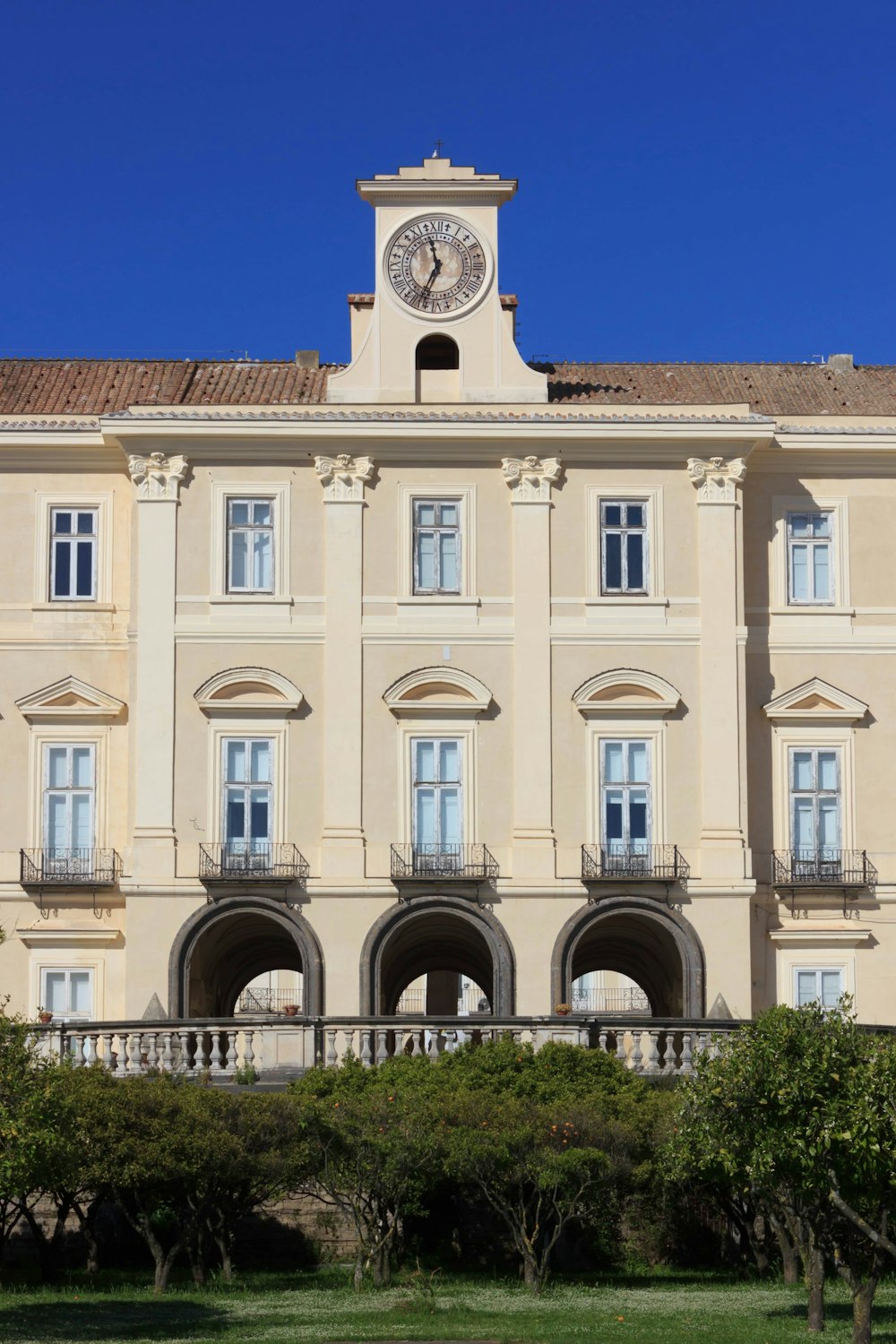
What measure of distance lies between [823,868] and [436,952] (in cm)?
933

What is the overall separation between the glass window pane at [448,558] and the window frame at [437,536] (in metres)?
0.02

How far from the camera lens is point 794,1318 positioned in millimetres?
26703

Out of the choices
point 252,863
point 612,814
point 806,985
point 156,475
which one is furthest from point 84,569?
point 806,985

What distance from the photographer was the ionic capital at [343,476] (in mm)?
42906

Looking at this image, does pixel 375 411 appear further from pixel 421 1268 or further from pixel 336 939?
pixel 421 1268

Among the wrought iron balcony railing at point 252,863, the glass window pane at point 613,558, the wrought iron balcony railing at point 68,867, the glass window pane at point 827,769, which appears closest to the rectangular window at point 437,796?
the wrought iron balcony railing at point 252,863

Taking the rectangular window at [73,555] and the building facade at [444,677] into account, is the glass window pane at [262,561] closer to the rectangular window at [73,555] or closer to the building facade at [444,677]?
the building facade at [444,677]

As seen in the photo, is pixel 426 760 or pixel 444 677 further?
Answer: pixel 444 677

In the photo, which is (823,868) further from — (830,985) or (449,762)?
(449,762)

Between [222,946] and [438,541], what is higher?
[438,541]

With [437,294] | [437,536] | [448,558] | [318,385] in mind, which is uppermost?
[437,294]

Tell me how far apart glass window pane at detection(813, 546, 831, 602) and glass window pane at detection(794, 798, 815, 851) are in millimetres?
3933

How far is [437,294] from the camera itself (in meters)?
44.1

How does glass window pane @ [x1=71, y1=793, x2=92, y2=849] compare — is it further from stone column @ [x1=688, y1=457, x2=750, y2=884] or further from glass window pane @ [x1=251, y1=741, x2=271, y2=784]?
stone column @ [x1=688, y1=457, x2=750, y2=884]
